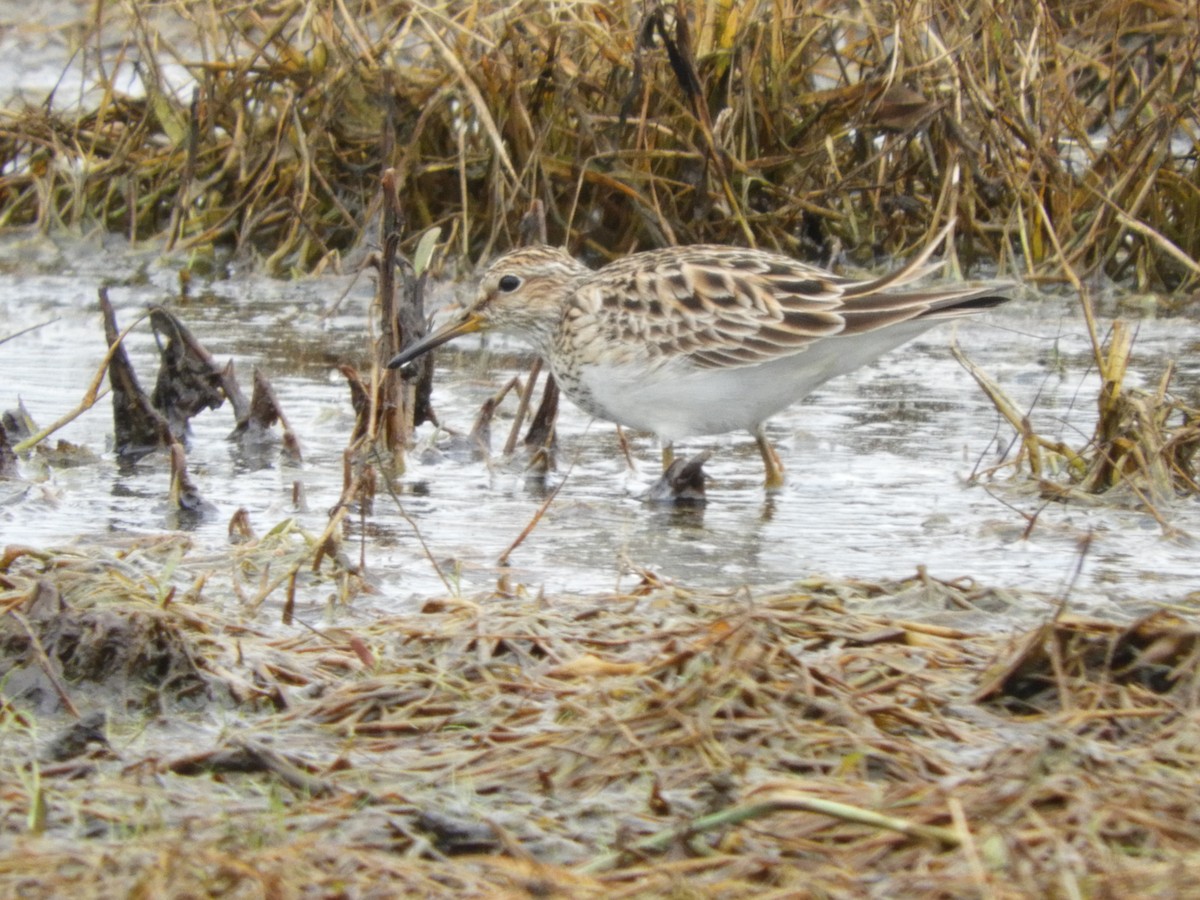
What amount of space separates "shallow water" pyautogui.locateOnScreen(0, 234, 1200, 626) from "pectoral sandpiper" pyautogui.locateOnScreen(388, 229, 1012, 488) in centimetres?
27

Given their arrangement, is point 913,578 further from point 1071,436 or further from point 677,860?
point 1071,436

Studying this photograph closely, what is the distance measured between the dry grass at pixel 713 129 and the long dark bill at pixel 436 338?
1.77 metres

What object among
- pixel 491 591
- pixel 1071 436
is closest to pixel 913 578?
pixel 491 591

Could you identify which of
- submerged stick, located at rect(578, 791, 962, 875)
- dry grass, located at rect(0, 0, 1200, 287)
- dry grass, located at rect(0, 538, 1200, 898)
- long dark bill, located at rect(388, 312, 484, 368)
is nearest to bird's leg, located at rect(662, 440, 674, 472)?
long dark bill, located at rect(388, 312, 484, 368)

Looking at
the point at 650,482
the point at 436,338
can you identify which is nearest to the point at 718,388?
the point at 650,482

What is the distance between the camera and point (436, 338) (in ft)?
21.3

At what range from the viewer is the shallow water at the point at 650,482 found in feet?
16.2

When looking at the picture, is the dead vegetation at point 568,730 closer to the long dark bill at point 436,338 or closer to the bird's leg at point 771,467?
the long dark bill at point 436,338

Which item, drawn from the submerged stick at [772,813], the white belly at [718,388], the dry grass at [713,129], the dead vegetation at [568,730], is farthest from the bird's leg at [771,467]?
the submerged stick at [772,813]

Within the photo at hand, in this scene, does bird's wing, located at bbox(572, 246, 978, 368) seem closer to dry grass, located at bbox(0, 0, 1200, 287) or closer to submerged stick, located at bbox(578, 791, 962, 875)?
dry grass, located at bbox(0, 0, 1200, 287)

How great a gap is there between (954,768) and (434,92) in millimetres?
6717

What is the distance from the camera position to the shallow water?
4.95 meters

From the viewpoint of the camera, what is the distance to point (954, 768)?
3.16 meters

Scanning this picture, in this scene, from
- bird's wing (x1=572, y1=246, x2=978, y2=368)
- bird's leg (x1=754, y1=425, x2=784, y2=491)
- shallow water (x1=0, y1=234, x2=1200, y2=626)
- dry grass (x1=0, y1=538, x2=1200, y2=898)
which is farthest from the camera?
bird's leg (x1=754, y1=425, x2=784, y2=491)
